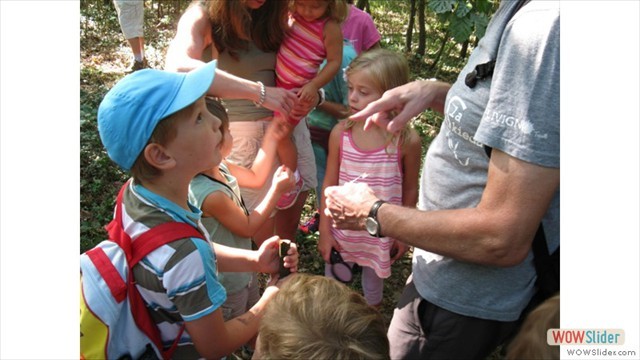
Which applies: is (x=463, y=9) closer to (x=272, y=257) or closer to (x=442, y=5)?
(x=442, y=5)

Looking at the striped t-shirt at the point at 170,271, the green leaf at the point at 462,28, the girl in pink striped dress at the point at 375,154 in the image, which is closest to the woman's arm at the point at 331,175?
the girl in pink striped dress at the point at 375,154

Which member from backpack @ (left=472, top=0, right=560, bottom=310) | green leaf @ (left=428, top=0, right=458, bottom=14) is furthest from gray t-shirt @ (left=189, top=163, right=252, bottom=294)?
green leaf @ (left=428, top=0, right=458, bottom=14)

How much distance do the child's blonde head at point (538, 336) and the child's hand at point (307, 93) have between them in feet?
6.64

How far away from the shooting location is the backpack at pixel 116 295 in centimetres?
172

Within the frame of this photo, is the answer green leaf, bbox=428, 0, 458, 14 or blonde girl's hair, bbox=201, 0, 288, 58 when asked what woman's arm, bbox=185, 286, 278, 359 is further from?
green leaf, bbox=428, 0, 458, 14

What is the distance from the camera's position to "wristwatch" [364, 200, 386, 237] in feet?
6.31

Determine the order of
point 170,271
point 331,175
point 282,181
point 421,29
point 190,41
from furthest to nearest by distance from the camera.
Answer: point 421,29 → point 331,175 → point 190,41 → point 282,181 → point 170,271

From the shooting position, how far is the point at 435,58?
9547 millimetres

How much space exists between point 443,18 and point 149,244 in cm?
569

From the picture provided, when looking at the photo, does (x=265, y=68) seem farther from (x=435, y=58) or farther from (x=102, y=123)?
(x=435, y=58)

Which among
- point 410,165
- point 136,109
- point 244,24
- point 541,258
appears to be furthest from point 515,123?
point 244,24

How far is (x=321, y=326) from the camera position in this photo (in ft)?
5.04

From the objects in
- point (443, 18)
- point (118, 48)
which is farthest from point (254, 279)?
point (118, 48)

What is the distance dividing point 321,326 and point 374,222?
50 centimetres
